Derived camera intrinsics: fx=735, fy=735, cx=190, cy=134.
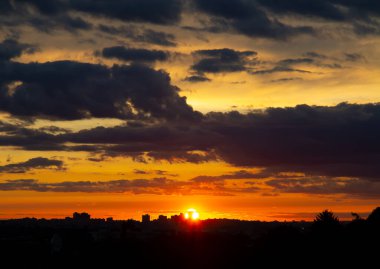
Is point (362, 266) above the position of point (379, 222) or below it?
below

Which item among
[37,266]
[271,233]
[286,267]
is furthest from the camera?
[37,266]

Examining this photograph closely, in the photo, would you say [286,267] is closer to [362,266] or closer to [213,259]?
[362,266]

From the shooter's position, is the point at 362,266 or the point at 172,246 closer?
the point at 362,266

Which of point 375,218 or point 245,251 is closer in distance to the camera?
point 375,218

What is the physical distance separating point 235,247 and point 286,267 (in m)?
22.4

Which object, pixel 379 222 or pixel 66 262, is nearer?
pixel 379 222

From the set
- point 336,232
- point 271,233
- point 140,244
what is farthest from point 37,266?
point 336,232

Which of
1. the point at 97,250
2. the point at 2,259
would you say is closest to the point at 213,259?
the point at 97,250

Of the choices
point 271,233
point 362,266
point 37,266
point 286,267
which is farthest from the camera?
point 37,266

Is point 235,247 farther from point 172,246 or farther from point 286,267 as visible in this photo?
point 286,267

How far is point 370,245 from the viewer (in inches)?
2943

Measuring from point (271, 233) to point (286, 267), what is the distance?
9.77 metres

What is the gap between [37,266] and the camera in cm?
9544

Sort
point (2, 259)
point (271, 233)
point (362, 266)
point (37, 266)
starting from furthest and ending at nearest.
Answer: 1. point (2, 259)
2. point (37, 266)
3. point (271, 233)
4. point (362, 266)
